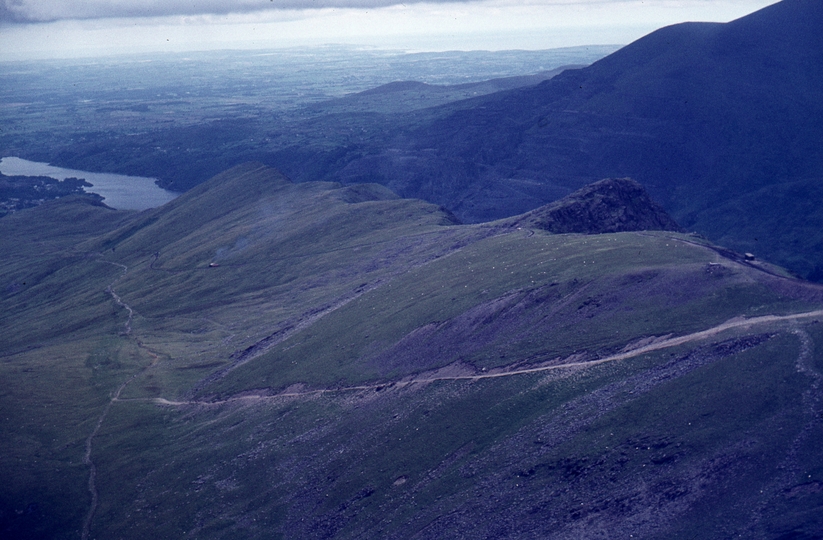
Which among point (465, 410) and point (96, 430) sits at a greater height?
point (465, 410)

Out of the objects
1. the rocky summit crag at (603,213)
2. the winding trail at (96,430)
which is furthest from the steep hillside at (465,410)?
the rocky summit crag at (603,213)

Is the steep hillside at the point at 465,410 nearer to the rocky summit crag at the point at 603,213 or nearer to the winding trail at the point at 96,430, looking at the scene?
the winding trail at the point at 96,430

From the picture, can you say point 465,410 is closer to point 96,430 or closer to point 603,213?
point 96,430

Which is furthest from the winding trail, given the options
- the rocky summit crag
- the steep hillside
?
the rocky summit crag

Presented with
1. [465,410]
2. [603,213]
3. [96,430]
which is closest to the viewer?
[465,410]

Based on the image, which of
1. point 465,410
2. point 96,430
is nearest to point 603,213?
point 465,410

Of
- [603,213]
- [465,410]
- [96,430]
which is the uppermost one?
[603,213]

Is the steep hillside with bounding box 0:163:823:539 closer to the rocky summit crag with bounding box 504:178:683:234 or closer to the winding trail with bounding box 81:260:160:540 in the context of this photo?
the winding trail with bounding box 81:260:160:540

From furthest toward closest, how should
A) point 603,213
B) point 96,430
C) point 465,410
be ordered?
point 603,213 → point 96,430 → point 465,410

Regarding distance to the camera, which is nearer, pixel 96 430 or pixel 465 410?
pixel 465 410
